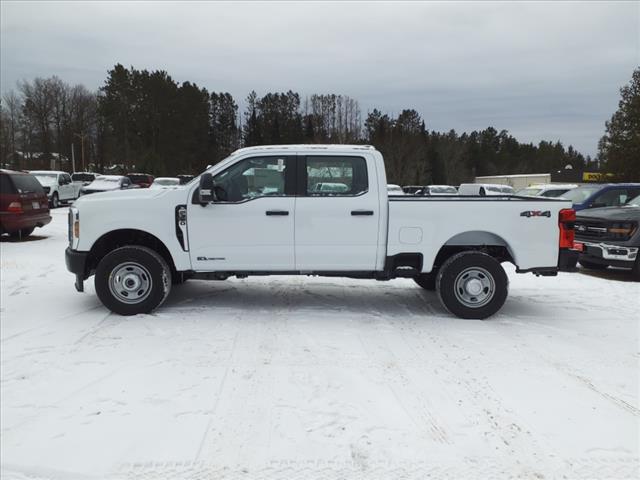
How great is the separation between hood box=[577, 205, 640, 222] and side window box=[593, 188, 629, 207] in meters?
2.48

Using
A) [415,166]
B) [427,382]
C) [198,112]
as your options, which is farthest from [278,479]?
[198,112]

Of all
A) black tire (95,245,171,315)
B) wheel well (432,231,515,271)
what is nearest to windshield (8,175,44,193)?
black tire (95,245,171,315)

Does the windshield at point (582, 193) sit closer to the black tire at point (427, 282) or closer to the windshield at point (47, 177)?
the black tire at point (427, 282)

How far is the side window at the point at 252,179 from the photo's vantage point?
6348 mm

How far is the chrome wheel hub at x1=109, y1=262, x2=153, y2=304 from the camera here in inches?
250

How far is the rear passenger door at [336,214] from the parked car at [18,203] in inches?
371

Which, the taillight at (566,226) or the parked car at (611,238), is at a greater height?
the taillight at (566,226)

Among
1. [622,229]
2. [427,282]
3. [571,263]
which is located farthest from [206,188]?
[622,229]

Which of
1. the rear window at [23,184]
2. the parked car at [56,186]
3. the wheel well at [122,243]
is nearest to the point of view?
the wheel well at [122,243]

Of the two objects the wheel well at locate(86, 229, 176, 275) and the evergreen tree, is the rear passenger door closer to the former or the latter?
the wheel well at locate(86, 229, 176, 275)

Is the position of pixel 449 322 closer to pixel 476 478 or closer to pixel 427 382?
pixel 427 382

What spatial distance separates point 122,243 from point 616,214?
882 cm

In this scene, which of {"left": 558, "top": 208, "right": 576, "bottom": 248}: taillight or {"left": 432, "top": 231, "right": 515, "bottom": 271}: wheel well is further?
{"left": 432, "top": 231, "right": 515, "bottom": 271}: wheel well

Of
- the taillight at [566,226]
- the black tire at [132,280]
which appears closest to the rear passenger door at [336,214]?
the black tire at [132,280]
